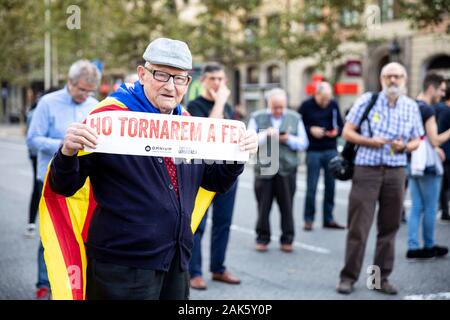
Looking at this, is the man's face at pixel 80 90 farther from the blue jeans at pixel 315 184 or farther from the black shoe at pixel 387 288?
the blue jeans at pixel 315 184

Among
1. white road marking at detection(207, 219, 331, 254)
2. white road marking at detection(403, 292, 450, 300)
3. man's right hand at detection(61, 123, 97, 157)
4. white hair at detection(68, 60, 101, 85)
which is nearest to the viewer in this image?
man's right hand at detection(61, 123, 97, 157)

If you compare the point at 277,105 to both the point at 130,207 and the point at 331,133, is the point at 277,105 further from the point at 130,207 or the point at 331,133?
the point at 130,207

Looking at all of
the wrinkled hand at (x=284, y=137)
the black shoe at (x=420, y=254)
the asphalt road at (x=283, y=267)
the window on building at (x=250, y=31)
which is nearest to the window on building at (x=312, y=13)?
the window on building at (x=250, y=31)

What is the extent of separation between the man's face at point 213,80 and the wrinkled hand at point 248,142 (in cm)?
301

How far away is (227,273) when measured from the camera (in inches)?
244

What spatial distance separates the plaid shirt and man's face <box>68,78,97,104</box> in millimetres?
2425

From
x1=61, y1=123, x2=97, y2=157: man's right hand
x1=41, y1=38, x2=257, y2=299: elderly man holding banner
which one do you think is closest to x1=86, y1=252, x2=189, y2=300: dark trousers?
x1=41, y1=38, x2=257, y2=299: elderly man holding banner

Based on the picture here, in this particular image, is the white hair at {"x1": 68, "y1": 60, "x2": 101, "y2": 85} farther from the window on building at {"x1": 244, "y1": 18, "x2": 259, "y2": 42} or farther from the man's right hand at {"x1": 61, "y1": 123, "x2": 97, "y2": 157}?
the window on building at {"x1": 244, "y1": 18, "x2": 259, "y2": 42}

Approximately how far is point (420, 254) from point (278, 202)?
185 cm

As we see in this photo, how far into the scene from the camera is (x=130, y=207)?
111 inches

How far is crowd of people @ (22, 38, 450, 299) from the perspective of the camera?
9.30 feet
